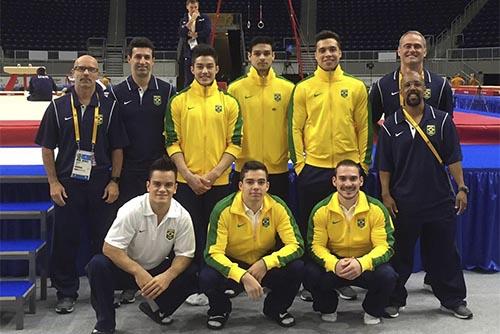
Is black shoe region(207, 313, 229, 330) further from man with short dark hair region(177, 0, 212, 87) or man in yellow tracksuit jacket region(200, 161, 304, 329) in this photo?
man with short dark hair region(177, 0, 212, 87)

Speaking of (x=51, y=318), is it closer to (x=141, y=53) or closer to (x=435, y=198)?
(x=141, y=53)

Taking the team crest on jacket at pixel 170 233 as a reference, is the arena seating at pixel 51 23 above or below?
above

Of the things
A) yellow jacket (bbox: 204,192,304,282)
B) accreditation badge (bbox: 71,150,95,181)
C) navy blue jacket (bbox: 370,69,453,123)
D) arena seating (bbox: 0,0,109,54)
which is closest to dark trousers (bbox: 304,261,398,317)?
yellow jacket (bbox: 204,192,304,282)

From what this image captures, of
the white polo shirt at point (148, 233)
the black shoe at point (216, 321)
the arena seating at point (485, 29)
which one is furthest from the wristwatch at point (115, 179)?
the arena seating at point (485, 29)

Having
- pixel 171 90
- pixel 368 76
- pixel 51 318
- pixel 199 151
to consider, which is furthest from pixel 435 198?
pixel 368 76

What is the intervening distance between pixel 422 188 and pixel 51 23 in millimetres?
20681

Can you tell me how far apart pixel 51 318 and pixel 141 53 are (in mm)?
1570

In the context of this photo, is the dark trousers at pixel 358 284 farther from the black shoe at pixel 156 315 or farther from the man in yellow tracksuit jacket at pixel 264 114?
the black shoe at pixel 156 315

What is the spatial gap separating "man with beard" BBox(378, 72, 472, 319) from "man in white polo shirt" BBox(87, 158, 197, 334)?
1.17m

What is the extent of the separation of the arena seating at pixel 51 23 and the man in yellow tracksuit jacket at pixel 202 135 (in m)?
18.2

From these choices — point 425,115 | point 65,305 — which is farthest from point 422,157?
point 65,305

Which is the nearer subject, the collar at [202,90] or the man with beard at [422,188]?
the man with beard at [422,188]

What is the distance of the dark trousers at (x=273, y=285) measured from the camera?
283cm

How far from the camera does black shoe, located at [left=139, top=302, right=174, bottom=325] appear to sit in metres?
2.93
